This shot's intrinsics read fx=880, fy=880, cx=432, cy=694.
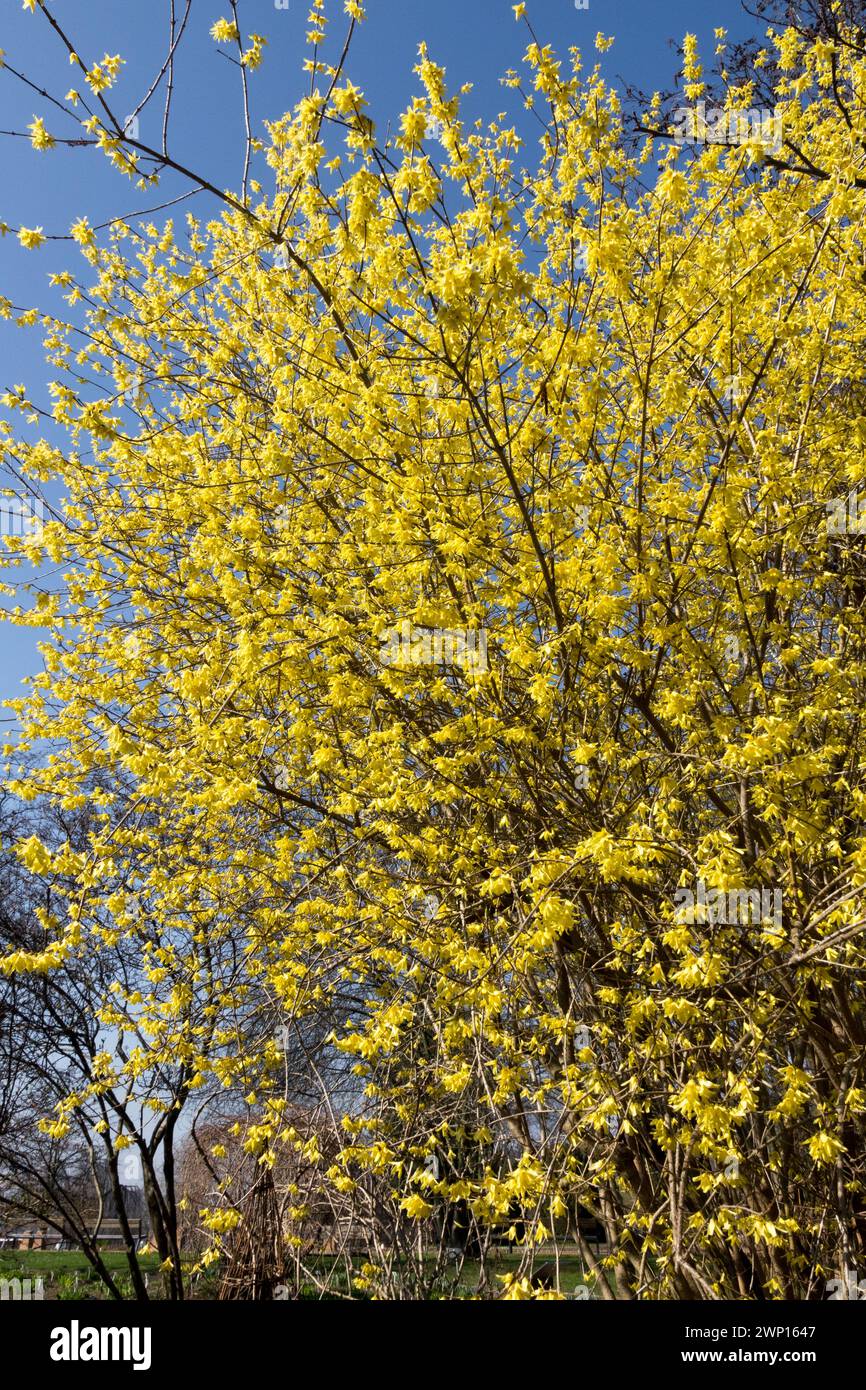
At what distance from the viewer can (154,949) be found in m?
6.53

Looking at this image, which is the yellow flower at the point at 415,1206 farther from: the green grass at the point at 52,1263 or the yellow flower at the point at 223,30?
the green grass at the point at 52,1263

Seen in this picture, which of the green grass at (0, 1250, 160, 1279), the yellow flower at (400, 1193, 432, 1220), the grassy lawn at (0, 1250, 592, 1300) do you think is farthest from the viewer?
the green grass at (0, 1250, 160, 1279)

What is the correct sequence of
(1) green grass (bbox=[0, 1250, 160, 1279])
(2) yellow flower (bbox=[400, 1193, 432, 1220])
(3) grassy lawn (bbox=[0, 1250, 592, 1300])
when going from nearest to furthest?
(2) yellow flower (bbox=[400, 1193, 432, 1220]) → (3) grassy lawn (bbox=[0, 1250, 592, 1300]) → (1) green grass (bbox=[0, 1250, 160, 1279])

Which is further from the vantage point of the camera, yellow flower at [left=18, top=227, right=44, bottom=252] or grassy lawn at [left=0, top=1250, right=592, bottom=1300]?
grassy lawn at [left=0, top=1250, right=592, bottom=1300]

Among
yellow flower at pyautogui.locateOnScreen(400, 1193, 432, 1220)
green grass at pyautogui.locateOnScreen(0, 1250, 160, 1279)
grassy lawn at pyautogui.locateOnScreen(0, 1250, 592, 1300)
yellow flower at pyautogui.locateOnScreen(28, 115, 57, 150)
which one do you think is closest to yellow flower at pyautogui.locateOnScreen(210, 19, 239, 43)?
yellow flower at pyautogui.locateOnScreen(28, 115, 57, 150)

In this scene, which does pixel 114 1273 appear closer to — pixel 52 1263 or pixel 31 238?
pixel 52 1263

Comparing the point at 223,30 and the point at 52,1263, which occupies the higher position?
the point at 223,30

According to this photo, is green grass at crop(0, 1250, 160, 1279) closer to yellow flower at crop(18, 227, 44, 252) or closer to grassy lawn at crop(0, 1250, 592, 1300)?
grassy lawn at crop(0, 1250, 592, 1300)

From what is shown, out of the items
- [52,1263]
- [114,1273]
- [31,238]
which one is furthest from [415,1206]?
[52,1263]

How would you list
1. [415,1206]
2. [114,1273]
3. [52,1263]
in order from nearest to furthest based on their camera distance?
[415,1206] → [114,1273] → [52,1263]

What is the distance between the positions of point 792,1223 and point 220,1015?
3903mm

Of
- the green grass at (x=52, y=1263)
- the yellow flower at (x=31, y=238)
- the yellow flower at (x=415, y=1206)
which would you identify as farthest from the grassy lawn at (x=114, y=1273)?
the yellow flower at (x=31, y=238)

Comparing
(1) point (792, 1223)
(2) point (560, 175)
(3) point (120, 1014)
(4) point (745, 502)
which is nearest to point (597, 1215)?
(1) point (792, 1223)
